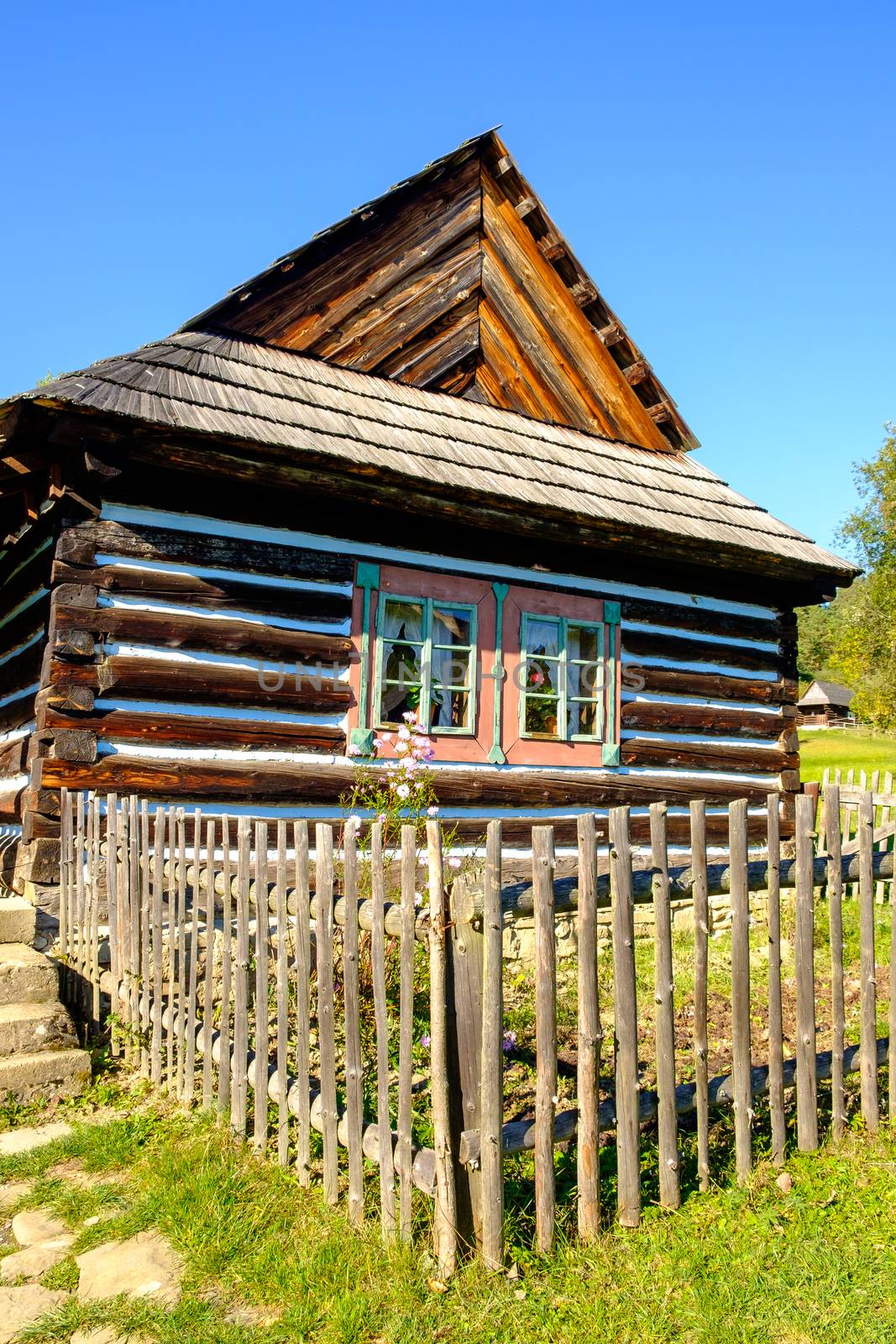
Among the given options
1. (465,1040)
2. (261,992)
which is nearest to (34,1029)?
(261,992)

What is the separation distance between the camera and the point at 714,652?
9.12 metres

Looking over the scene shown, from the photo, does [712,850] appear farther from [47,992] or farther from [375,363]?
[47,992]

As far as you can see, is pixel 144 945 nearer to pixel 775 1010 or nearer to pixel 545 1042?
pixel 545 1042

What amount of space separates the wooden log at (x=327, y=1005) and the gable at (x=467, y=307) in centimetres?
608

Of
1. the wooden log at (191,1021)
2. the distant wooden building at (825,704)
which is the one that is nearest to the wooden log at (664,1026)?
the wooden log at (191,1021)

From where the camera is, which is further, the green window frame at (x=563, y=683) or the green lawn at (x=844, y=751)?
the green lawn at (x=844, y=751)

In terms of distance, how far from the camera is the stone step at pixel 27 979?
4520 millimetres

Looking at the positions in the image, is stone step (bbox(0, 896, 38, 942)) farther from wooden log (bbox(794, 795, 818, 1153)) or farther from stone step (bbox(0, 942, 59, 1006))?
wooden log (bbox(794, 795, 818, 1153))

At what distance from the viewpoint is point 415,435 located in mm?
7473

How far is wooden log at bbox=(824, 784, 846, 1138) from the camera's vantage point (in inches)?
140

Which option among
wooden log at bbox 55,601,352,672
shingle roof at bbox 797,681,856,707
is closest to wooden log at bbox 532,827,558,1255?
wooden log at bbox 55,601,352,672

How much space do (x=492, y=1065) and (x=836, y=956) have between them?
1599 mm

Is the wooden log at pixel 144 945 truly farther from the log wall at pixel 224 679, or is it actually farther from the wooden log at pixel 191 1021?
the log wall at pixel 224 679

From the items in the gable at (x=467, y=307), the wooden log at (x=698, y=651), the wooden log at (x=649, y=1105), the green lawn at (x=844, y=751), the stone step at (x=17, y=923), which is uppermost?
the gable at (x=467, y=307)
